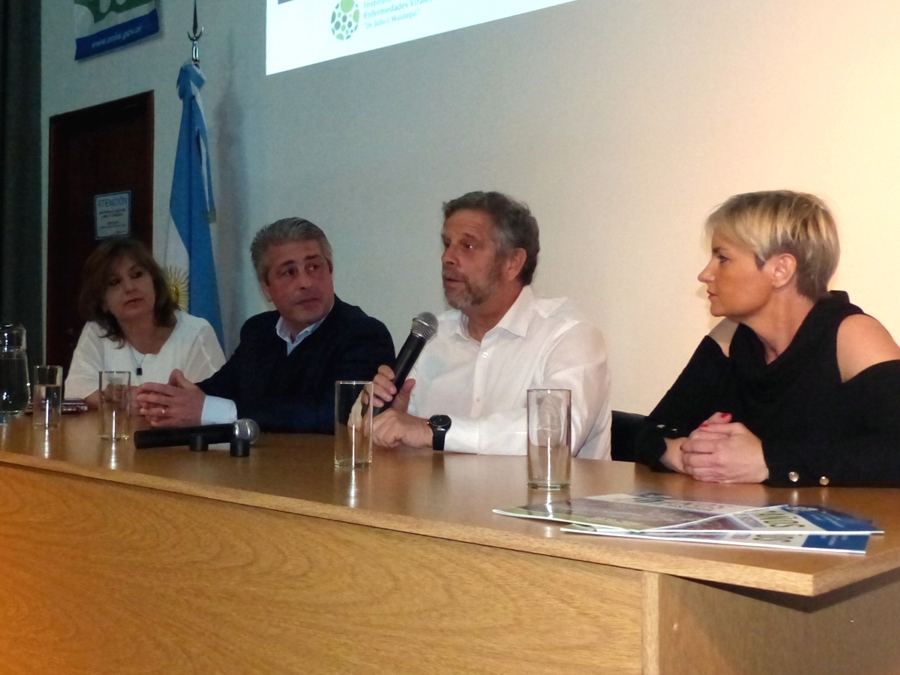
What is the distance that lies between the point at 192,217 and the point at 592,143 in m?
1.75

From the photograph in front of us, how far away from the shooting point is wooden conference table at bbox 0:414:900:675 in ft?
2.75

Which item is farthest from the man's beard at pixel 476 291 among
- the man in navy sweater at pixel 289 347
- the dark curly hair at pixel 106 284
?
the dark curly hair at pixel 106 284

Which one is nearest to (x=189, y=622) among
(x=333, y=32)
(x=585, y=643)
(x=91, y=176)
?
(x=585, y=643)

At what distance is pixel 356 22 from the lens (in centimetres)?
334

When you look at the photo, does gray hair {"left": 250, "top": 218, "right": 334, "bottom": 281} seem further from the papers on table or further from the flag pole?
the papers on table

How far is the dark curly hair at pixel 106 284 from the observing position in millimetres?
3062

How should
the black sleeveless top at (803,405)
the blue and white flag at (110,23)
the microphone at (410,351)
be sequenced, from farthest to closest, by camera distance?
the blue and white flag at (110,23) < the microphone at (410,351) < the black sleeveless top at (803,405)

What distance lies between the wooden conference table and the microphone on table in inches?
1.7

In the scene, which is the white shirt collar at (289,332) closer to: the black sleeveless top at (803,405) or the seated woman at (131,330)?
the seated woman at (131,330)

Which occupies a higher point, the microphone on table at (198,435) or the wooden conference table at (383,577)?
the microphone on table at (198,435)

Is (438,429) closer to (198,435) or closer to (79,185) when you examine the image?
(198,435)

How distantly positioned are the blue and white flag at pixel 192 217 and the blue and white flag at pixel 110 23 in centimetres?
63

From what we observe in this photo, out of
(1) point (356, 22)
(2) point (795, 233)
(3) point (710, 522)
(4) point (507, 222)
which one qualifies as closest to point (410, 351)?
(4) point (507, 222)

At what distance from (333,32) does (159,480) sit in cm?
247
